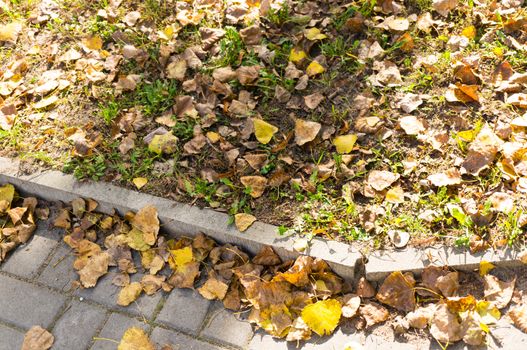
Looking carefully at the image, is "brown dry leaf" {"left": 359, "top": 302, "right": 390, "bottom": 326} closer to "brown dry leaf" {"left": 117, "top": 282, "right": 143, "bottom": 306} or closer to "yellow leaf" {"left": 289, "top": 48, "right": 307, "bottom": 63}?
"brown dry leaf" {"left": 117, "top": 282, "right": 143, "bottom": 306}

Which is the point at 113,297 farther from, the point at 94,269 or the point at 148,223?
the point at 148,223

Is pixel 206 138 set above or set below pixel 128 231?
above

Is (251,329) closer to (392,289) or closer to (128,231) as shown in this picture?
(392,289)

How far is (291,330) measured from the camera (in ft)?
8.04

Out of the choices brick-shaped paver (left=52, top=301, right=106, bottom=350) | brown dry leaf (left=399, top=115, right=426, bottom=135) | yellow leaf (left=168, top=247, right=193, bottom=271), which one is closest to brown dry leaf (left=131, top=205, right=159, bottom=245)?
yellow leaf (left=168, top=247, right=193, bottom=271)

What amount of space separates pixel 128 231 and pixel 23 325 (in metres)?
0.71

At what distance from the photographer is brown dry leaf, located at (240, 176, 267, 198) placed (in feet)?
9.29

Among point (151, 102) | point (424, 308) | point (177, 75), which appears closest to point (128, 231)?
point (151, 102)

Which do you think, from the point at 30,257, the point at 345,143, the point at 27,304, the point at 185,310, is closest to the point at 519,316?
the point at 345,143

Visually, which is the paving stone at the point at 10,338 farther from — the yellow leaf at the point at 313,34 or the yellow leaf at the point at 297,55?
the yellow leaf at the point at 313,34

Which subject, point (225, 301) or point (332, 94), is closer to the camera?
point (225, 301)

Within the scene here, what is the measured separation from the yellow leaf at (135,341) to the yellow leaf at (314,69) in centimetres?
173

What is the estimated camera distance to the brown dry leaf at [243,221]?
8.91ft

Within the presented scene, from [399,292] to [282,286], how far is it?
1.79ft
